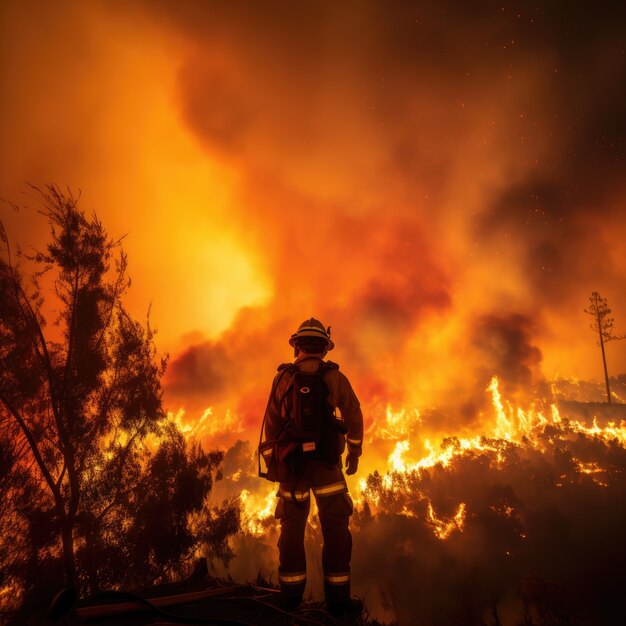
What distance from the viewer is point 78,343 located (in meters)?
10.2

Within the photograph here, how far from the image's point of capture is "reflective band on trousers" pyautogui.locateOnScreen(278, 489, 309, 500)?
14.1 feet

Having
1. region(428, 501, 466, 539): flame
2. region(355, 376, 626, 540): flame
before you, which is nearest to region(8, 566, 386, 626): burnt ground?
region(355, 376, 626, 540): flame

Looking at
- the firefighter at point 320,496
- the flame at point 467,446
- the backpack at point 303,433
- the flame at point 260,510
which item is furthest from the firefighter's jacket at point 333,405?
the flame at point 467,446

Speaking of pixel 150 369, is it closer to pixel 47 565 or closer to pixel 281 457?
pixel 47 565

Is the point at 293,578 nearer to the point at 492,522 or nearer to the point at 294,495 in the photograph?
the point at 294,495

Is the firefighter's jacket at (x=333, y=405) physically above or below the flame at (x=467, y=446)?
above

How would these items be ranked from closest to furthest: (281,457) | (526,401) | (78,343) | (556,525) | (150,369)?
(281,457), (78,343), (150,369), (556,525), (526,401)

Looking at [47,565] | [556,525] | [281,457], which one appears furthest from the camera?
[556,525]

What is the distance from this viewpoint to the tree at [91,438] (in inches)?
329

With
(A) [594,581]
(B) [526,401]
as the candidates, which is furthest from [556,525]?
(B) [526,401]

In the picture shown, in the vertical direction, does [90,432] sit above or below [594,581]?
above

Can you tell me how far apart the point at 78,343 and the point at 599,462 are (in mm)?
77282

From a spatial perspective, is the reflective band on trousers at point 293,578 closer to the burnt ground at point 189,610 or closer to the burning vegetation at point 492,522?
the burnt ground at point 189,610

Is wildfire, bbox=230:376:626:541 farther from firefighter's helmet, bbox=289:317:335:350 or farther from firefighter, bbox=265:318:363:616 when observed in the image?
firefighter's helmet, bbox=289:317:335:350
